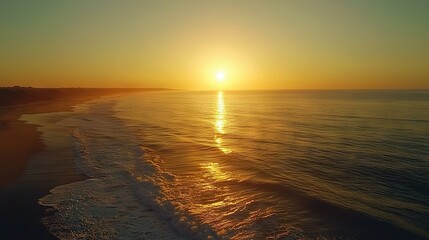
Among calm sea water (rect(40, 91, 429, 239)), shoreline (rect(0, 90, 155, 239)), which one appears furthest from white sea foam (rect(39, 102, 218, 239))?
shoreline (rect(0, 90, 155, 239))

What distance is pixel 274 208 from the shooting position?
12531 millimetres

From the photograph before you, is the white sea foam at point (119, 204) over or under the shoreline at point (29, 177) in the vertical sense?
under

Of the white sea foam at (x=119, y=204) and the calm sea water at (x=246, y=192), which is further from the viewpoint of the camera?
the calm sea water at (x=246, y=192)

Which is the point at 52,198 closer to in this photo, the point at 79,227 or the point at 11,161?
the point at 79,227

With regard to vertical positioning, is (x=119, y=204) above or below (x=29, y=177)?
below

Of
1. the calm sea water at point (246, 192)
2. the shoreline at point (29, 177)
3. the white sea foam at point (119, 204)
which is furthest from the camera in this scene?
the calm sea water at point (246, 192)

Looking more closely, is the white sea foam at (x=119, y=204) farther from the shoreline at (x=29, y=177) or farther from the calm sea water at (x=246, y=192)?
the shoreline at (x=29, y=177)

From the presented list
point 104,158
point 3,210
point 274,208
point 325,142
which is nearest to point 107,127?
point 104,158

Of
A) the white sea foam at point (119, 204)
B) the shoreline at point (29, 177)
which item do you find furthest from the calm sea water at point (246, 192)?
the shoreline at point (29, 177)

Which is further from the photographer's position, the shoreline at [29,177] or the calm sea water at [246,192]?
the calm sea water at [246,192]

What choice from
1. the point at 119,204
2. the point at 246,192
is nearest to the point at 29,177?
the point at 119,204

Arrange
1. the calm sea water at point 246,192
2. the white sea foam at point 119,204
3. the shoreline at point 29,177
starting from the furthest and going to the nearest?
the calm sea water at point 246,192
the shoreline at point 29,177
the white sea foam at point 119,204

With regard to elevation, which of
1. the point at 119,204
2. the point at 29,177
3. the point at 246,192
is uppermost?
the point at 29,177

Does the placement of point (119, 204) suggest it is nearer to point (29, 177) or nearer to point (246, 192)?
point (246, 192)
